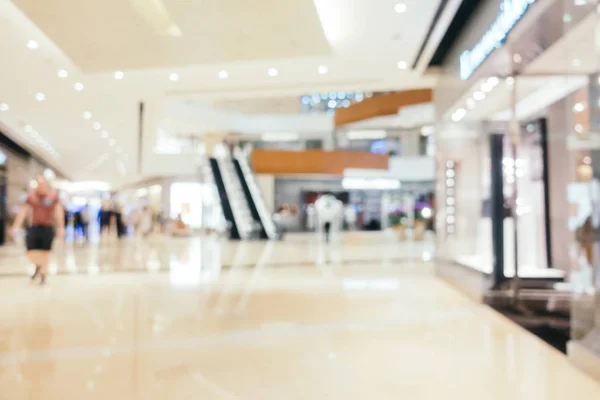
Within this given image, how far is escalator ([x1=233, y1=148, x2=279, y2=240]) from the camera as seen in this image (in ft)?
58.8

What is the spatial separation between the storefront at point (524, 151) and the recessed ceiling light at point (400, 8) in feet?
2.94

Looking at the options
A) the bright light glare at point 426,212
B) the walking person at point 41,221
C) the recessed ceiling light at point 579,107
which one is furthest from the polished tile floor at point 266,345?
the bright light glare at point 426,212

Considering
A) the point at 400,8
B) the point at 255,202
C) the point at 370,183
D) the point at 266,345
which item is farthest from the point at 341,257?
the point at 370,183

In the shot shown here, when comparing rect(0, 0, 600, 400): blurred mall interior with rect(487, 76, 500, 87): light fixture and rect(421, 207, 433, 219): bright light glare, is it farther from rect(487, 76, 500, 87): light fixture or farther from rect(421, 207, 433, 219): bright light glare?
rect(421, 207, 433, 219): bright light glare

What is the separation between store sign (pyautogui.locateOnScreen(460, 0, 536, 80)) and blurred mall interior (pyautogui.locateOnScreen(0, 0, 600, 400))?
0.10 ft

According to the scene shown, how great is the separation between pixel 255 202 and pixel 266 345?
1522 centimetres

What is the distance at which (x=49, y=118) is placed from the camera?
1326 centimetres

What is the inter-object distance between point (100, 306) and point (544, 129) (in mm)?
6566

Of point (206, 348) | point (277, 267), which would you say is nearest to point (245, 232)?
point (277, 267)

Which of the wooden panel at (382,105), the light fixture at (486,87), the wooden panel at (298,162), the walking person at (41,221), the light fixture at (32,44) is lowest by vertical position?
the walking person at (41,221)

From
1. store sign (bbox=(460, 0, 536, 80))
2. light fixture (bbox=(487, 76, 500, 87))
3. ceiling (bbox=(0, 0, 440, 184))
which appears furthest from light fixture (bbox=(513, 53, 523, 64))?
ceiling (bbox=(0, 0, 440, 184))

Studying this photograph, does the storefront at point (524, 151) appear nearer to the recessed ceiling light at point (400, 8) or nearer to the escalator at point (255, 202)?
the recessed ceiling light at point (400, 8)

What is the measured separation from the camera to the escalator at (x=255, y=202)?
58.8 feet

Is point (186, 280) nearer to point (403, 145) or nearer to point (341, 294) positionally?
point (341, 294)
